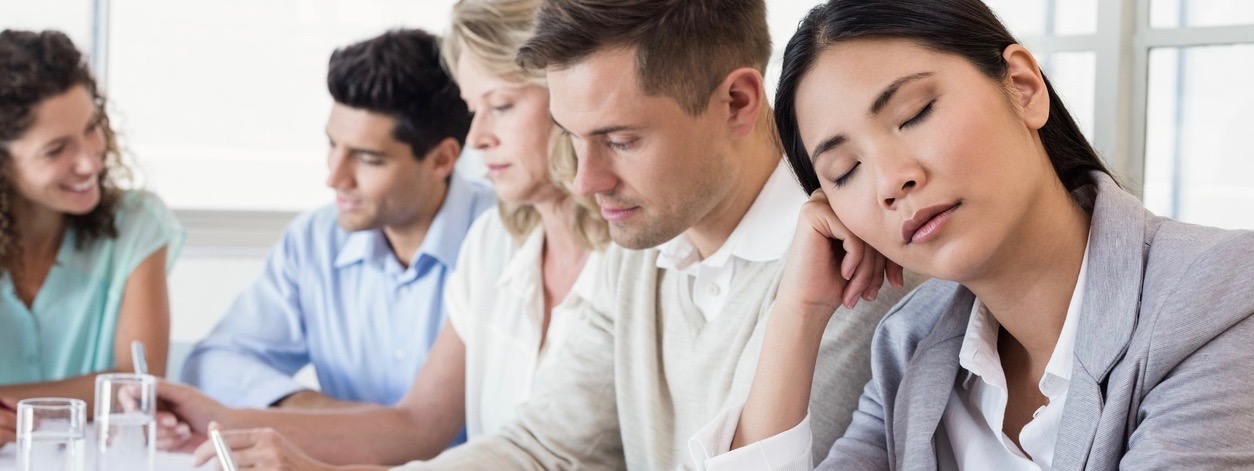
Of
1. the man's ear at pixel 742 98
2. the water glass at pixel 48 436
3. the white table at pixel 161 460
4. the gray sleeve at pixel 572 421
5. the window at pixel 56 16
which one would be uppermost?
the window at pixel 56 16

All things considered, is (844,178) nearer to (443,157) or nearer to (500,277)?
(500,277)

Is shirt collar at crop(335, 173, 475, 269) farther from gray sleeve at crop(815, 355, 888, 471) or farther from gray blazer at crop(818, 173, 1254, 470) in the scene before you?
gray blazer at crop(818, 173, 1254, 470)

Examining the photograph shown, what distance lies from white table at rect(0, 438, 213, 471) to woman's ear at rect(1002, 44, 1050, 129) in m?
1.25

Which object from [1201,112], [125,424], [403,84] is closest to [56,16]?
[403,84]

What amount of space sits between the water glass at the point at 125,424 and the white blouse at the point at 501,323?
0.68 meters

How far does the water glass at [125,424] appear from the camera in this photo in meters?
1.61

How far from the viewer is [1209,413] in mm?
1011

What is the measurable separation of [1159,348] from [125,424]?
4.23 feet

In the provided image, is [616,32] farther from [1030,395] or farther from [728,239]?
[1030,395]

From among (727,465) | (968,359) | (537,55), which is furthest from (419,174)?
(968,359)

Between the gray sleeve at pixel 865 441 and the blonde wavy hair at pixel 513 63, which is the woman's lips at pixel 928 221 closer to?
the gray sleeve at pixel 865 441

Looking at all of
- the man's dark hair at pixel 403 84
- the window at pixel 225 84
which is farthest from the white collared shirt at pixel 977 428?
the window at pixel 225 84

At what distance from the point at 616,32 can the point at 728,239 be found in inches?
12.8

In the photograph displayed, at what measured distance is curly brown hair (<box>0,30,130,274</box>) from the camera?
263 cm
